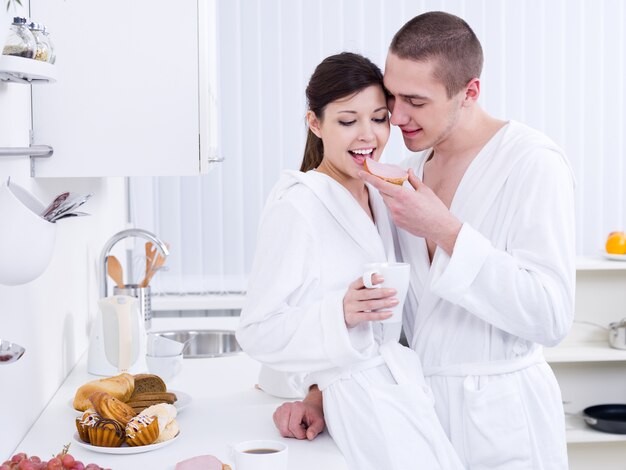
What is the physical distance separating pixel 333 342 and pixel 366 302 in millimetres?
105

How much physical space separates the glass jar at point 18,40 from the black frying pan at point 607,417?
2.98m

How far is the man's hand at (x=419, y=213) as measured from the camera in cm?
158

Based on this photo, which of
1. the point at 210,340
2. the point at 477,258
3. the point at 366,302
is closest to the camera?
the point at 366,302

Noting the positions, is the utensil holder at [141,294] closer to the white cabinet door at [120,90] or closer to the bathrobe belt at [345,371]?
the white cabinet door at [120,90]

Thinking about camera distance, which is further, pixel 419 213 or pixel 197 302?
pixel 197 302

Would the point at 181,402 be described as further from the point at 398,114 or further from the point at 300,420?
the point at 398,114

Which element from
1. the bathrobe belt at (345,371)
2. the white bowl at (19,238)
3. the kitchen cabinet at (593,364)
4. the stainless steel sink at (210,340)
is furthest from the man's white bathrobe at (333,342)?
the kitchen cabinet at (593,364)

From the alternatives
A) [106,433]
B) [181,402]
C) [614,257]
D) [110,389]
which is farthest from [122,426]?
[614,257]

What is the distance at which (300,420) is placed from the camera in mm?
1612

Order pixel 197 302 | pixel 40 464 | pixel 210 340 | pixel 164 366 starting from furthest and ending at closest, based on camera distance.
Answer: pixel 197 302 → pixel 210 340 → pixel 164 366 → pixel 40 464

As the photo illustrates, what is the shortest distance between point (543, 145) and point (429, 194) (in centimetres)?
28

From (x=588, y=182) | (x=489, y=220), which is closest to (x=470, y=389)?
(x=489, y=220)

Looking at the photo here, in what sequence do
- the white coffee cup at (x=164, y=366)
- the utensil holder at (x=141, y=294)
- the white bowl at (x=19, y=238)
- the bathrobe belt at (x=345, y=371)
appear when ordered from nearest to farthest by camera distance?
the white bowl at (x=19, y=238)
the bathrobe belt at (x=345, y=371)
the white coffee cup at (x=164, y=366)
the utensil holder at (x=141, y=294)

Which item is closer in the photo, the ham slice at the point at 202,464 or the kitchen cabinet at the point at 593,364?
the ham slice at the point at 202,464
